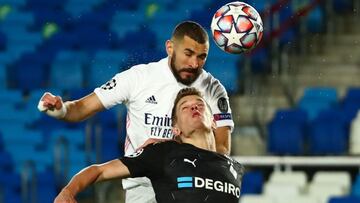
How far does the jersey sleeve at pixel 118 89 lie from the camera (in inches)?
261

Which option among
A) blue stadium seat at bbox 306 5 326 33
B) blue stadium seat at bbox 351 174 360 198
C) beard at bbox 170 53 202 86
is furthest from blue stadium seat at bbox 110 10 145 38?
beard at bbox 170 53 202 86

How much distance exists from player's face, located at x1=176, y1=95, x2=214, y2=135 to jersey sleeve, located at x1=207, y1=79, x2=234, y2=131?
0.85 meters

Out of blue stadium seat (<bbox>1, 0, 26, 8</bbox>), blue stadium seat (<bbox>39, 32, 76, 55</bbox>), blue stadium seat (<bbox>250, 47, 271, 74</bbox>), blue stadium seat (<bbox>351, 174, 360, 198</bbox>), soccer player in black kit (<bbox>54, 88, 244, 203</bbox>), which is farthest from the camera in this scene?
blue stadium seat (<bbox>1, 0, 26, 8</bbox>)

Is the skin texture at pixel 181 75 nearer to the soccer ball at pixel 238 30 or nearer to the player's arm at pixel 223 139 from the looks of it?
the player's arm at pixel 223 139

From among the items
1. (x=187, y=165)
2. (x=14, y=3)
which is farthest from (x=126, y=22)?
(x=187, y=165)

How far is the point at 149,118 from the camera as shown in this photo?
6.62 meters

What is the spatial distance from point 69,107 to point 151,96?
492mm

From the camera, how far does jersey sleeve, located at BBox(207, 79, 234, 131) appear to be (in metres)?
6.69

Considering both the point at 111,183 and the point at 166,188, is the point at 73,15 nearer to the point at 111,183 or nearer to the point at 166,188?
the point at 111,183

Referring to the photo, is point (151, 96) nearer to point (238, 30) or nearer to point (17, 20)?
point (238, 30)

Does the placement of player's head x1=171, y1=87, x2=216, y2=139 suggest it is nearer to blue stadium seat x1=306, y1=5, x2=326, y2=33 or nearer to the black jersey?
the black jersey

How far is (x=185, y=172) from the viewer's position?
5691 millimetres

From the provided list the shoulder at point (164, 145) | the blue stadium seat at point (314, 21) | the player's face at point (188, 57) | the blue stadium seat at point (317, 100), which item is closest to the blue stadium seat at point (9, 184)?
the blue stadium seat at point (317, 100)

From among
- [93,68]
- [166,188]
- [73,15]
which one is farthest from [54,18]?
[166,188]
